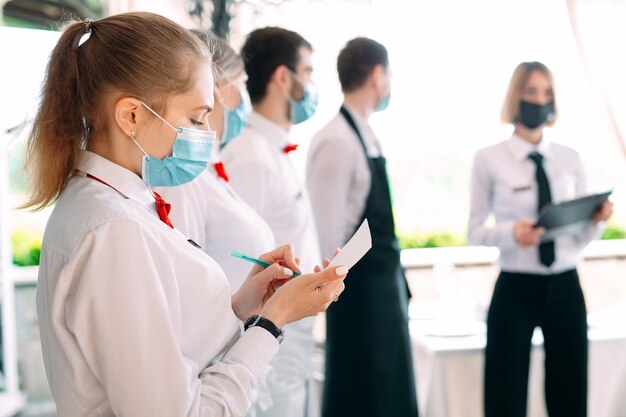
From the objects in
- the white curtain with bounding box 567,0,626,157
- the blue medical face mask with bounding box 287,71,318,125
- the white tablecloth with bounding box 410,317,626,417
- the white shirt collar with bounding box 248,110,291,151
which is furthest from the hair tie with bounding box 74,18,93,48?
the white curtain with bounding box 567,0,626,157

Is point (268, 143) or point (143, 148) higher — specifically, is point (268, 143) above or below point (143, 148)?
below

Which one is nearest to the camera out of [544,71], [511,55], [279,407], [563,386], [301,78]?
[279,407]

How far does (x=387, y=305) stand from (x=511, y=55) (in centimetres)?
324

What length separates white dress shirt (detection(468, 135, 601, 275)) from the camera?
271 cm

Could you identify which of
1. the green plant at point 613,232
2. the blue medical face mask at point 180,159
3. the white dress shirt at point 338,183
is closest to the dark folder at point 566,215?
the white dress shirt at point 338,183

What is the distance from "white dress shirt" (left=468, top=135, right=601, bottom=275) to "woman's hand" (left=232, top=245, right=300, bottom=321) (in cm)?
149

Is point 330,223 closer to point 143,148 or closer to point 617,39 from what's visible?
point 143,148

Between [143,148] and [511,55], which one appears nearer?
[143,148]

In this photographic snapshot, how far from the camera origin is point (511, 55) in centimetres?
530

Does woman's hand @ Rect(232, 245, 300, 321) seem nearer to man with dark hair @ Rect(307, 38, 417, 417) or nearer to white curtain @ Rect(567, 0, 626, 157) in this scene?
man with dark hair @ Rect(307, 38, 417, 417)

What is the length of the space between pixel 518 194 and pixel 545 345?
1.99 ft

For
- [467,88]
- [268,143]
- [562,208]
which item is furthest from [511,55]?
[268,143]

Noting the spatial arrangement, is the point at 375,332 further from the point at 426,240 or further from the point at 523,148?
the point at 426,240

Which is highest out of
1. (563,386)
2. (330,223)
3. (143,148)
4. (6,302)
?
(143,148)
